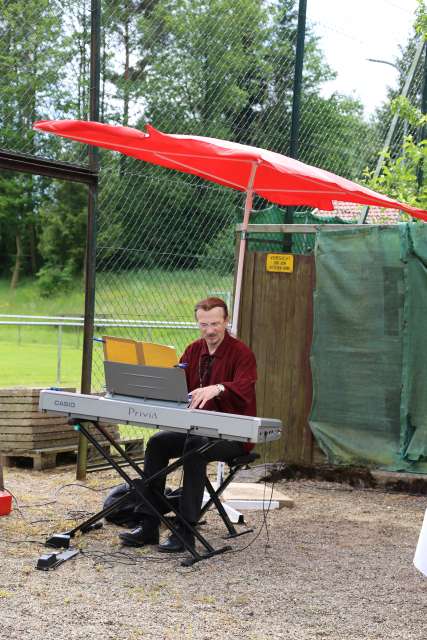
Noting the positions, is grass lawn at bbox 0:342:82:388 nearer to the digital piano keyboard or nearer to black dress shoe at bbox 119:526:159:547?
black dress shoe at bbox 119:526:159:547

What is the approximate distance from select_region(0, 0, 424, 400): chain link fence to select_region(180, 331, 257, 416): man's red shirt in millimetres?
2037

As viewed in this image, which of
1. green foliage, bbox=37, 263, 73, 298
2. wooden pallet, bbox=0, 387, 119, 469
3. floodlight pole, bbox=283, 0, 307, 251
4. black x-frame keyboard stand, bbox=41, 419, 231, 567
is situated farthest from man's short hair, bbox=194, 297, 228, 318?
green foliage, bbox=37, 263, 73, 298

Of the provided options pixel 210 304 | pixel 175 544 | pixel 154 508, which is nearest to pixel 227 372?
pixel 210 304

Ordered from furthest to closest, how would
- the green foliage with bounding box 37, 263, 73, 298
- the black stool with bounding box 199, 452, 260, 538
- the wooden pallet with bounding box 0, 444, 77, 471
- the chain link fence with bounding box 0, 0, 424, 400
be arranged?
the green foliage with bounding box 37, 263, 73, 298 → the wooden pallet with bounding box 0, 444, 77, 471 → the chain link fence with bounding box 0, 0, 424, 400 → the black stool with bounding box 199, 452, 260, 538

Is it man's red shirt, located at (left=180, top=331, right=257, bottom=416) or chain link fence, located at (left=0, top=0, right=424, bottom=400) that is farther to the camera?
chain link fence, located at (left=0, top=0, right=424, bottom=400)

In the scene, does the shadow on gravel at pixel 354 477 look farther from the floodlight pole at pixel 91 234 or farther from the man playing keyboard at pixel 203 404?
the man playing keyboard at pixel 203 404

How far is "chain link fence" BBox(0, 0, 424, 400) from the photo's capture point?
717 cm

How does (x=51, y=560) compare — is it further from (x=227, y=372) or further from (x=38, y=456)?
(x=38, y=456)

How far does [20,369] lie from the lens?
19.3 meters

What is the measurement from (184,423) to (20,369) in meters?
14.9

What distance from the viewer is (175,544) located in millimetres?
5367

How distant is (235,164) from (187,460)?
2235mm

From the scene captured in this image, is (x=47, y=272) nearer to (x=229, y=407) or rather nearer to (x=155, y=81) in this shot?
(x=155, y=81)

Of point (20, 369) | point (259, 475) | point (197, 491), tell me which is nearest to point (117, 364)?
point (197, 491)
